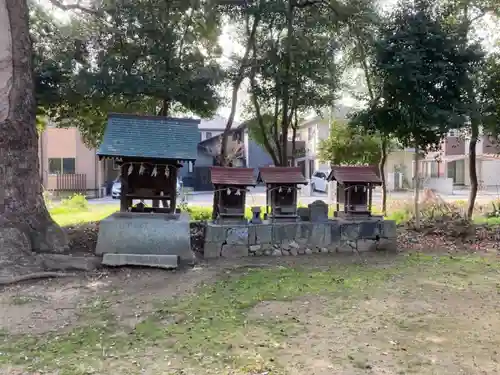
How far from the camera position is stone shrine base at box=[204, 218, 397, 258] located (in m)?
8.09

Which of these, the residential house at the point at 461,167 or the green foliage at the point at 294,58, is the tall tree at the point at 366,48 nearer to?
the green foliage at the point at 294,58

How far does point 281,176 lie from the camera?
8375mm

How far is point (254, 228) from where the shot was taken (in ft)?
27.0

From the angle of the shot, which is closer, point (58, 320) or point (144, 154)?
point (58, 320)

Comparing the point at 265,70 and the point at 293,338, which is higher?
the point at 265,70

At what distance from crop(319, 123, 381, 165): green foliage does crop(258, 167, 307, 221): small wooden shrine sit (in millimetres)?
6418

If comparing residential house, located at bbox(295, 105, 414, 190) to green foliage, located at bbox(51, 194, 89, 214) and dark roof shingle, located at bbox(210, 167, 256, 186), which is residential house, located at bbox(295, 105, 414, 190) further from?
dark roof shingle, located at bbox(210, 167, 256, 186)

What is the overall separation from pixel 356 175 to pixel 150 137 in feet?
13.2

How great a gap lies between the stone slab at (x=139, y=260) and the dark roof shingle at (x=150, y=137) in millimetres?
1691

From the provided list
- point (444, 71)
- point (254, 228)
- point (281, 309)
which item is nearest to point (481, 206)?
point (444, 71)

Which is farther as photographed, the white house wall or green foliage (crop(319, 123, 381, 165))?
the white house wall

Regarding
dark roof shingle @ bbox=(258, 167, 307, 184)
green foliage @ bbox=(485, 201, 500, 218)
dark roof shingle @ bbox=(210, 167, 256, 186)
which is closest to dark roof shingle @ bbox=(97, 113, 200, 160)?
dark roof shingle @ bbox=(210, 167, 256, 186)

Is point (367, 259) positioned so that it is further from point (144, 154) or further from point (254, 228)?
point (144, 154)

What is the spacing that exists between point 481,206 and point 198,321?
45.6 ft
